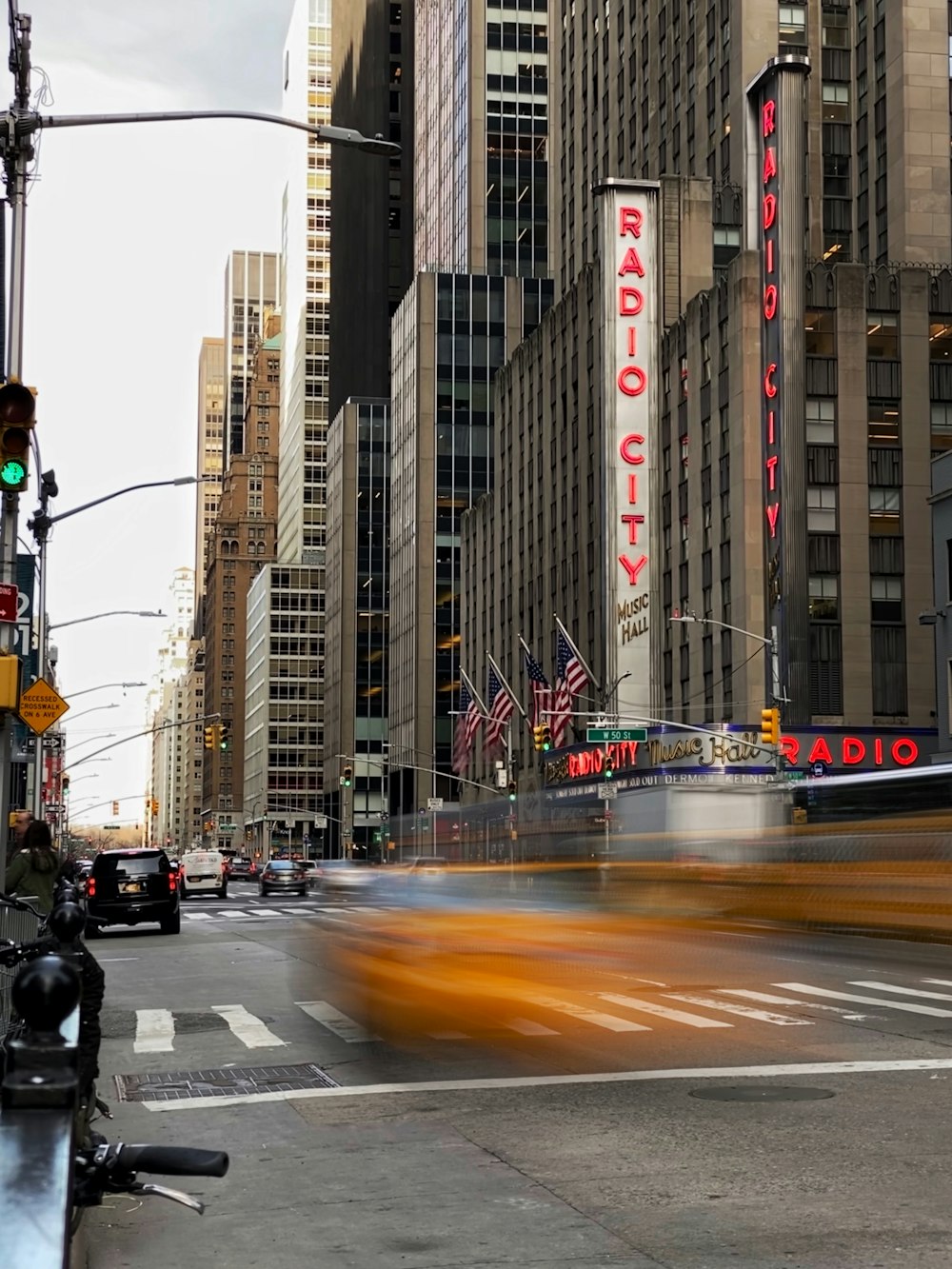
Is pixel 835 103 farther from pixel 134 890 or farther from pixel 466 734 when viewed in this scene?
pixel 134 890

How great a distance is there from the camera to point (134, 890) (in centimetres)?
3400

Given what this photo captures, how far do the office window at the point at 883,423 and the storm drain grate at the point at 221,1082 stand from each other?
55.1 metres

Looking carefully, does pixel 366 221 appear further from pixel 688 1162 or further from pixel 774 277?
pixel 688 1162

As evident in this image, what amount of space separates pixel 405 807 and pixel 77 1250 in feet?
420

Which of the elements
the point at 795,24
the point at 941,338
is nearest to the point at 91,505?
the point at 941,338

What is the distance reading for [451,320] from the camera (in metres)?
128

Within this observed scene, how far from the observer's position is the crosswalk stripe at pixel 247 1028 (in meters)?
14.1

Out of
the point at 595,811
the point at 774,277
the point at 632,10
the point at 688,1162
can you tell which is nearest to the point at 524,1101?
the point at 688,1162

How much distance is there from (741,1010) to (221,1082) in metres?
5.52

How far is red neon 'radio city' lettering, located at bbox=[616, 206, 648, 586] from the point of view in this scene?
74.0 m

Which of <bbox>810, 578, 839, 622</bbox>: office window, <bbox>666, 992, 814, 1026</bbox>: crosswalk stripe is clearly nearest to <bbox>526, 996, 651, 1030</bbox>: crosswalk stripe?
<bbox>666, 992, 814, 1026</bbox>: crosswalk stripe

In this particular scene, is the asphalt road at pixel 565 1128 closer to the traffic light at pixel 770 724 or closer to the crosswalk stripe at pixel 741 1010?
the crosswalk stripe at pixel 741 1010

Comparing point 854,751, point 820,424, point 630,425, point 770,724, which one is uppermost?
point 630,425

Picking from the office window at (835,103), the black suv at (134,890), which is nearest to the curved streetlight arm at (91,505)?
the black suv at (134,890)
